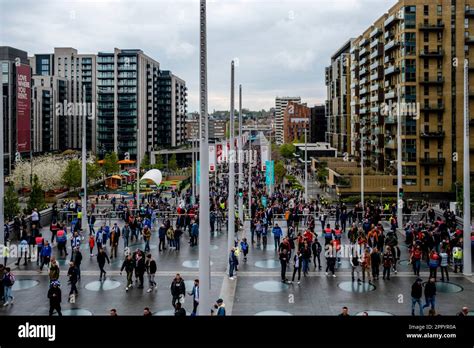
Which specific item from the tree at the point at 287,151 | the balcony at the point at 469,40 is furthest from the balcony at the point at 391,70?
the tree at the point at 287,151

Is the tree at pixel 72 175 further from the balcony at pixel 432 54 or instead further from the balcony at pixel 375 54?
the balcony at pixel 375 54

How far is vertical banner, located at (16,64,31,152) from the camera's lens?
60.1 metres

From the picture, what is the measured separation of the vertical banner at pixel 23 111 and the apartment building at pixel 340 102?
64.2m

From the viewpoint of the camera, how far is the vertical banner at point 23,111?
60.1 m

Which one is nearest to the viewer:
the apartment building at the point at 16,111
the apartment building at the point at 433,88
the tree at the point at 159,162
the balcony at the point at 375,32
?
the apartment building at the point at 433,88

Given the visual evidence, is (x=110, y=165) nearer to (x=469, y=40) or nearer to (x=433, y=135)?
(x=433, y=135)

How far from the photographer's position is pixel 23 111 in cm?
5844

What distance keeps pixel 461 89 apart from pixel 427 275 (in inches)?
1794

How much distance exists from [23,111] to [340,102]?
81396 mm

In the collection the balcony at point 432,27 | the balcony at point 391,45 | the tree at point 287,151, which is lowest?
the tree at point 287,151
